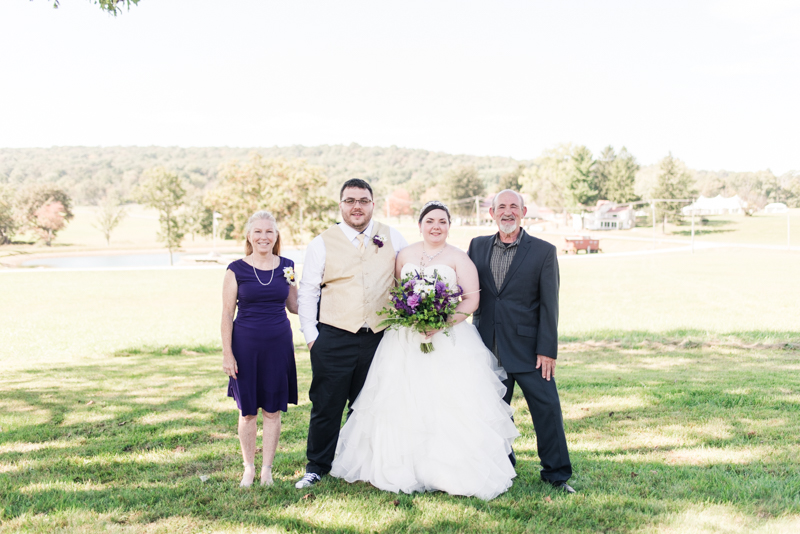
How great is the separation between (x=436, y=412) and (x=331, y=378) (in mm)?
889

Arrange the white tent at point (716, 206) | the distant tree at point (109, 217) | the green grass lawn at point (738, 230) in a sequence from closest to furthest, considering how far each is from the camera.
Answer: the green grass lawn at point (738, 230) < the distant tree at point (109, 217) < the white tent at point (716, 206)

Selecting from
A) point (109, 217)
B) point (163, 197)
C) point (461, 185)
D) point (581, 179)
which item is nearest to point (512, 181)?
point (461, 185)

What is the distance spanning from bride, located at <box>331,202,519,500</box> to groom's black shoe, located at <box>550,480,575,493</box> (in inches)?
11.9

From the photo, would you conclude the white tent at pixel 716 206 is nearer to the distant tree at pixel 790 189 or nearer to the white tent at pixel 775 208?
the white tent at pixel 775 208

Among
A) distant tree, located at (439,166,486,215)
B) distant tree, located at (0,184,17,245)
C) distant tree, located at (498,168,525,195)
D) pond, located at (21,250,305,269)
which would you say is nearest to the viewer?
pond, located at (21,250,305,269)

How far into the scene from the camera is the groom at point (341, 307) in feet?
13.8

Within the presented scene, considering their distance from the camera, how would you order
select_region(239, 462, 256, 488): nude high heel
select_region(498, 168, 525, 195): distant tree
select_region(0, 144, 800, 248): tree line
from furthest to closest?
select_region(498, 168, 525, 195): distant tree
select_region(0, 144, 800, 248): tree line
select_region(239, 462, 256, 488): nude high heel

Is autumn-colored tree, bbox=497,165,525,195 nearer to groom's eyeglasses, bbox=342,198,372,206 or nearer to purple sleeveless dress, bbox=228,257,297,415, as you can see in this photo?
groom's eyeglasses, bbox=342,198,372,206

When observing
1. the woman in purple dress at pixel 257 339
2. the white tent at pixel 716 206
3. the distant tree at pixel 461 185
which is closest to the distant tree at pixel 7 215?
the distant tree at pixel 461 185

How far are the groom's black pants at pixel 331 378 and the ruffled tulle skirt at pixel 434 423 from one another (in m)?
0.16

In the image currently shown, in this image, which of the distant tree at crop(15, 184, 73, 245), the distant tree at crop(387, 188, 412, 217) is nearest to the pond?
the distant tree at crop(15, 184, 73, 245)

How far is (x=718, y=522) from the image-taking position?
3277mm

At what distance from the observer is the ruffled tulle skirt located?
3.88 meters

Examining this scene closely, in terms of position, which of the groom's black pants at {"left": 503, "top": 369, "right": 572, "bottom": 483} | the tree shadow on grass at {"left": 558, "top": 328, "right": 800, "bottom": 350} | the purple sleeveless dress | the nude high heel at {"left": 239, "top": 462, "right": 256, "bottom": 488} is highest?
the purple sleeveless dress
